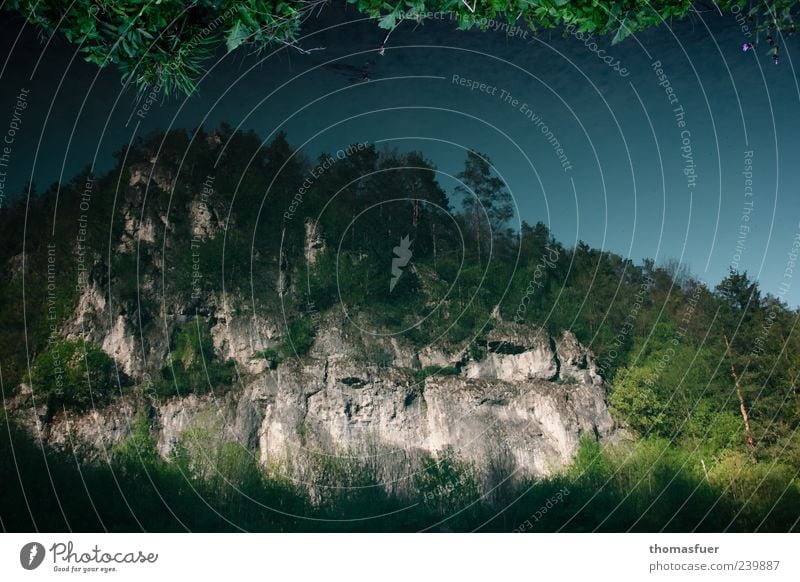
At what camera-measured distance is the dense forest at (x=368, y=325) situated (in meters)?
11.1

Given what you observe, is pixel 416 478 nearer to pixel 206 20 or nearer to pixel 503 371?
pixel 503 371

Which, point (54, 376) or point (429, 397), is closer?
point (54, 376)

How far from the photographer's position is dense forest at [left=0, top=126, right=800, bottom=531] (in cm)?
1109

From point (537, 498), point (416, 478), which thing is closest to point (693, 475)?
point (537, 498)

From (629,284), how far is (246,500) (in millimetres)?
10452

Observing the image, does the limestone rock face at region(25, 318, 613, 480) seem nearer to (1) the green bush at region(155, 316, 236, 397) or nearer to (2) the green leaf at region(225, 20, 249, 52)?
(1) the green bush at region(155, 316, 236, 397)

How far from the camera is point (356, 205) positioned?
49.7 feet

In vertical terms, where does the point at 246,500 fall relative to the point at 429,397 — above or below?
below

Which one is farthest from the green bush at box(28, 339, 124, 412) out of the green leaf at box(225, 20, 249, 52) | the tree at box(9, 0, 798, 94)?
the green leaf at box(225, 20, 249, 52)

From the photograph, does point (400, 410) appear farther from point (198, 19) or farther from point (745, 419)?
point (198, 19)
